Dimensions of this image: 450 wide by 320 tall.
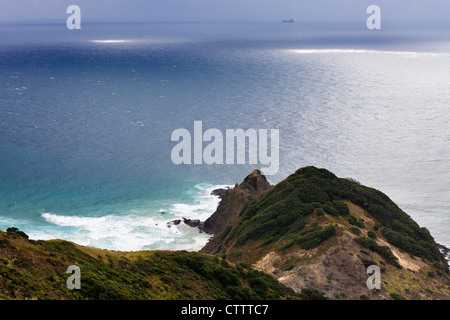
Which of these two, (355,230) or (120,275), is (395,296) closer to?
(355,230)

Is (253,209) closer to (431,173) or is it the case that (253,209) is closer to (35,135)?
(431,173)

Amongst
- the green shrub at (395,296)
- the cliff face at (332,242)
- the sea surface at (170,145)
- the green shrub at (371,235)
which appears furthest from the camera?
the sea surface at (170,145)

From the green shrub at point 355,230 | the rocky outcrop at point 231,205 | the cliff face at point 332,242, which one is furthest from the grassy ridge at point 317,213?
the rocky outcrop at point 231,205

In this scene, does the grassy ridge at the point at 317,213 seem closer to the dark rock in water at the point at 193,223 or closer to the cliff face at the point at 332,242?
the cliff face at the point at 332,242

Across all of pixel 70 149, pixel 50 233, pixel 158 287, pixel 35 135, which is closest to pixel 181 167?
pixel 70 149

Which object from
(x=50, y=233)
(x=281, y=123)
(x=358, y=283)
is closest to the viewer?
(x=358, y=283)

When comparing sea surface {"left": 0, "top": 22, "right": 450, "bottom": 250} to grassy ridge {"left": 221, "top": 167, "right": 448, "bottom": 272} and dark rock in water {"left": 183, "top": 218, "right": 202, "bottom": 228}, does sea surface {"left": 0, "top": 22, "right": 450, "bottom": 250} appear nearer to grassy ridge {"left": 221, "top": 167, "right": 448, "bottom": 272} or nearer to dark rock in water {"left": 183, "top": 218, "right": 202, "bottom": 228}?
dark rock in water {"left": 183, "top": 218, "right": 202, "bottom": 228}

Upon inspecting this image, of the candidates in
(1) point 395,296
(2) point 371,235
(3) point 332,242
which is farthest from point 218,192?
(1) point 395,296
